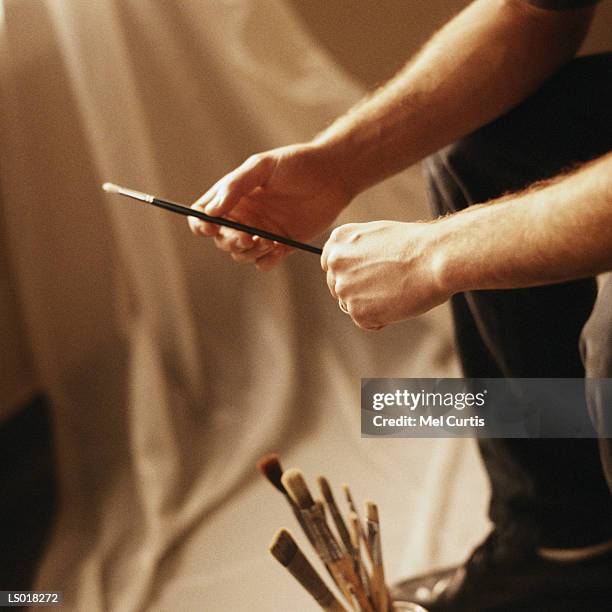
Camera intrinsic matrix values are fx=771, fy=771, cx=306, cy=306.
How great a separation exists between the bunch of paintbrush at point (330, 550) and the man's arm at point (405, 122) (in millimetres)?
206

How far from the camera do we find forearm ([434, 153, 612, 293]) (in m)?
0.48

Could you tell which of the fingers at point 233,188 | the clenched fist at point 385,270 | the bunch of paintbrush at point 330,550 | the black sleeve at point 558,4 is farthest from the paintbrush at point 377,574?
the black sleeve at point 558,4

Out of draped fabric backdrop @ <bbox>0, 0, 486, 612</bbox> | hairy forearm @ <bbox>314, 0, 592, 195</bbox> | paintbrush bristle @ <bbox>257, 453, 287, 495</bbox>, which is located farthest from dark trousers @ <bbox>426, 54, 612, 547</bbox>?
paintbrush bristle @ <bbox>257, 453, 287, 495</bbox>

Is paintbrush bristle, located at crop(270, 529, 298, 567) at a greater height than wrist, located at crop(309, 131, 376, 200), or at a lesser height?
lesser

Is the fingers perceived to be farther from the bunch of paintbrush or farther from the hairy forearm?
the bunch of paintbrush

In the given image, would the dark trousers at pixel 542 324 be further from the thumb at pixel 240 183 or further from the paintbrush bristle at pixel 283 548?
the paintbrush bristle at pixel 283 548

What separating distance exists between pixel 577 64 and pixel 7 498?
0.82 m

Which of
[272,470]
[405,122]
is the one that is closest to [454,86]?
[405,122]

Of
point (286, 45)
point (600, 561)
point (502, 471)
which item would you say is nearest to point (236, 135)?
point (286, 45)

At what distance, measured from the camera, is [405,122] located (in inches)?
27.8

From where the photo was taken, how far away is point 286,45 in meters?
0.89

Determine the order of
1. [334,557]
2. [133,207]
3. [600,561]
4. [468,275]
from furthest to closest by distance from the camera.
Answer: [133,207]
[600,561]
[334,557]
[468,275]

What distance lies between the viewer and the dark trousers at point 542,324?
25.6 inches

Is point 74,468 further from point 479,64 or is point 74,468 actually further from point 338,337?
point 479,64
